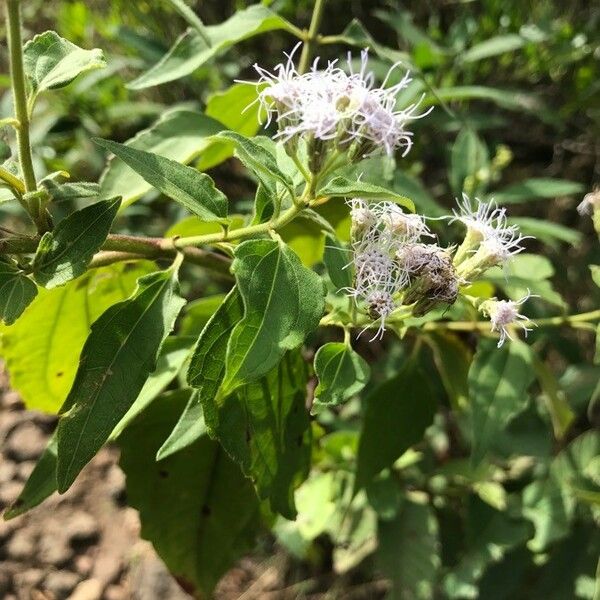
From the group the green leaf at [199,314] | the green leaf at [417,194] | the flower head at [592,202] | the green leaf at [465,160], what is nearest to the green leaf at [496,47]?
the green leaf at [465,160]

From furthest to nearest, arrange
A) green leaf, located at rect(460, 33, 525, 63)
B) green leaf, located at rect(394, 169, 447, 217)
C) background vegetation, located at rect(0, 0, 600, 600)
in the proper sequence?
green leaf, located at rect(460, 33, 525, 63) < green leaf, located at rect(394, 169, 447, 217) < background vegetation, located at rect(0, 0, 600, 600)

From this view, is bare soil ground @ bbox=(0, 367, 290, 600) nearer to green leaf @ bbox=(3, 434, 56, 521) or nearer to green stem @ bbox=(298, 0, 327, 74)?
green leaf @ bbox=(3, 434, 56, 521)

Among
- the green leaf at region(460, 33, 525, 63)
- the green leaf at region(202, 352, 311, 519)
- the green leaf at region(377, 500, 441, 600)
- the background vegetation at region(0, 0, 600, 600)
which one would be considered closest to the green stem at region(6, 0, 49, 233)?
the background vegetation at region(0, 0, 600, 600)

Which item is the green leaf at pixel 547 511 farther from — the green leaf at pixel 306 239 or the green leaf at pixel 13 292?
the green leaf at pixel 13 292

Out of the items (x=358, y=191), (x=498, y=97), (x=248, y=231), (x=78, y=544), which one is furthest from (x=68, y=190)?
(x=78, y=544)

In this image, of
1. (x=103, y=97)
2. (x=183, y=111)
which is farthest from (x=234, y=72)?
(x=183, y=111)
